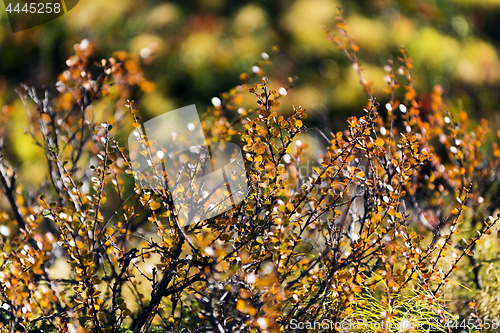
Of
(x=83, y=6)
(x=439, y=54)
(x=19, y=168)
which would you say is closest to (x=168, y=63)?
(x=83, y=6)

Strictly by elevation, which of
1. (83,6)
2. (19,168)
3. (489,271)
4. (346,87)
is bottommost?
(19,168)

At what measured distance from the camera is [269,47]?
5.86 metres

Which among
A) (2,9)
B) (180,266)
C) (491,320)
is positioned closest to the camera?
(180,266)

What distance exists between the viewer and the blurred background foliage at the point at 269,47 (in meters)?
5.52

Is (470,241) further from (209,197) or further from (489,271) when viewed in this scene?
(209,197)

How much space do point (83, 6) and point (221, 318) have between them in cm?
662

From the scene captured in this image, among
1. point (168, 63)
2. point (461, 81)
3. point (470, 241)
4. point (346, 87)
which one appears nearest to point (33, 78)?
point (168, 63)

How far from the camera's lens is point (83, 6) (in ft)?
20.8

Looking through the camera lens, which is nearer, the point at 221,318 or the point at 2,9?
the point at 221,318

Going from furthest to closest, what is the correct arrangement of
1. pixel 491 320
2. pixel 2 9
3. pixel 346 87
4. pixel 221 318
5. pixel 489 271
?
pixel 2 9, pixel 346 87, pixel 489 271, pixel 491 320, pixel 221 318

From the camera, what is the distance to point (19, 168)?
511 centimetres

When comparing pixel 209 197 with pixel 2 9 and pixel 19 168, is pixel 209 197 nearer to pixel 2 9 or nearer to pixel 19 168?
pixel 19 168

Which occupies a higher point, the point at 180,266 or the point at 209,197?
the point at 209,197

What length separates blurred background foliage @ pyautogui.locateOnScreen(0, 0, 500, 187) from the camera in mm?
5520
